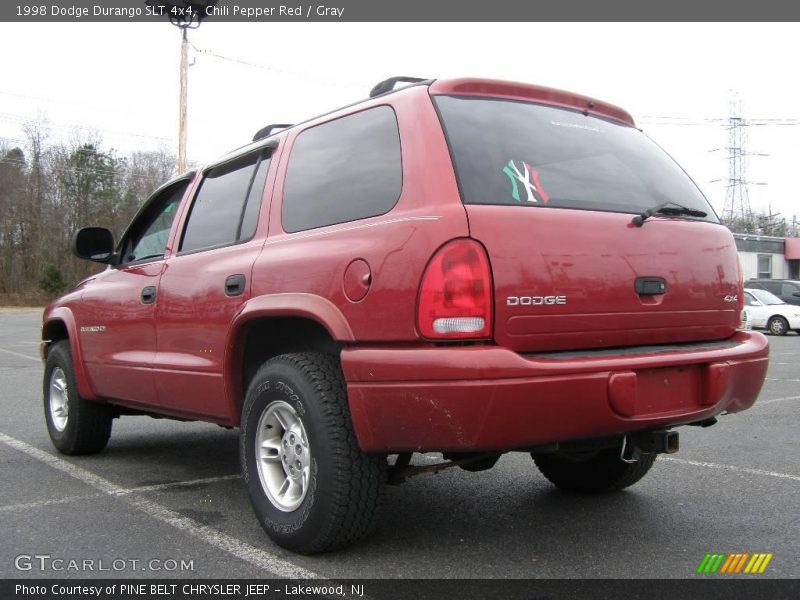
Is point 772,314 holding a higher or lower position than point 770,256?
lower

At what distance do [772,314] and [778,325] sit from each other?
0.36 metres

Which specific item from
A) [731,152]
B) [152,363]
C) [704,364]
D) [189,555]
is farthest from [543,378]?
[731,152]

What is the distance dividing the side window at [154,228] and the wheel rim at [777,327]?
70.5ft

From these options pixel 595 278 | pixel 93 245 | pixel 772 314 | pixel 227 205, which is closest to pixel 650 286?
pixel 595 278

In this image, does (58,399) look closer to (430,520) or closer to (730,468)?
(430,520)

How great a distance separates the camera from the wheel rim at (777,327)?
22391 mm

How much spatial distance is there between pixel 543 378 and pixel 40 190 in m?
50.7

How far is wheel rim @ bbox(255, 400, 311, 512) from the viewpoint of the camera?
10.6 ft

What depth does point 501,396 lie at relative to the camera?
8.72 feet

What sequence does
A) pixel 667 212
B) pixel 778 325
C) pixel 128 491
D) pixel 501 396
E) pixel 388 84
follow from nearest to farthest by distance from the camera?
pixel 501 396 → pixel 667 212 → pixel 388 84 → pixel 128 491 → pixel 778 325

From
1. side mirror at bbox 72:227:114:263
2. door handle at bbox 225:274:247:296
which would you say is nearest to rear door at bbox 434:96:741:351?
door handle at bbox 225:274:247:296

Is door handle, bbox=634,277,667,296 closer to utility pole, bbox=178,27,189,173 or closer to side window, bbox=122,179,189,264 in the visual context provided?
side window, bbox=122,179,189,264
